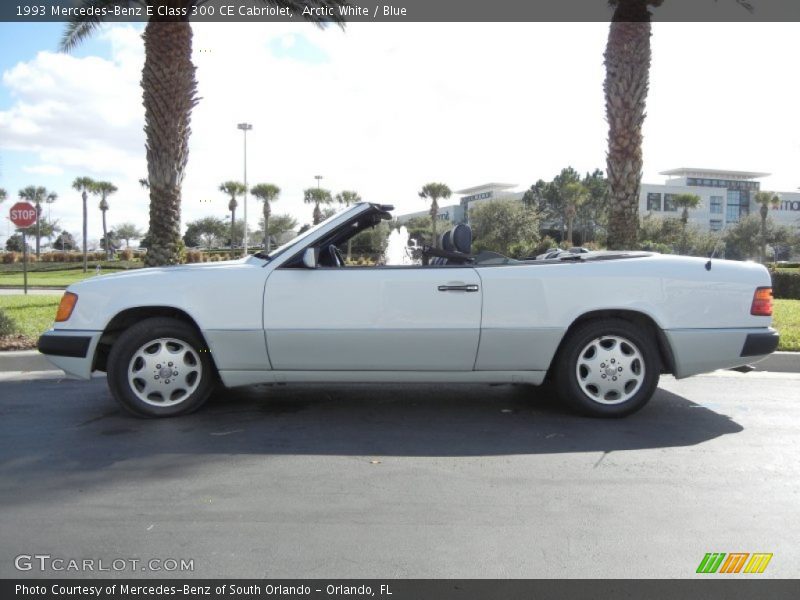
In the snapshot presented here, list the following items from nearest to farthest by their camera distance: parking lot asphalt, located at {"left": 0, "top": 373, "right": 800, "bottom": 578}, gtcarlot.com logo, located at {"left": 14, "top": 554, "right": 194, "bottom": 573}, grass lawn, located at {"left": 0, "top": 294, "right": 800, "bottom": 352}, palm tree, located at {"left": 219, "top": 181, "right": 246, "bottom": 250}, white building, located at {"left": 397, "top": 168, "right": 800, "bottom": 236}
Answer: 1. gtcarlot.com logo, located at {"left": 14, "top": 554, "right": 194, "bottom": 573}
2. parking lot asphalt, located at {"left": 0, "top": 373, "right": 800, "bottom": 578}
3. grass lawn, located at {"left": 0, "top": 294, "right": 800, "bottom": 352}
4. palm tree, located at {"left": 219, "top": 181, "right": 246, "bottom": 250}
5. white building, located at {"left": 397, "top": 168, "right": 800, "bottom": 236}

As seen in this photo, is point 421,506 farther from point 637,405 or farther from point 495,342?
point 637,405

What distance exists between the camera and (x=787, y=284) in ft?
68.5

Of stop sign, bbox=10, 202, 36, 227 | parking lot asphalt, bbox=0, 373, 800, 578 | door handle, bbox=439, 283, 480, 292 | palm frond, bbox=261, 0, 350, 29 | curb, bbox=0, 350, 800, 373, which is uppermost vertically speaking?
palm frond, bbox=261, 0, 350, 29

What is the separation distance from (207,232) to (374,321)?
229 feet

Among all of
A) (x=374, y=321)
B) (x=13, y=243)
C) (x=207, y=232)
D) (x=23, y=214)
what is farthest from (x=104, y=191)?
(x=374, y=321)

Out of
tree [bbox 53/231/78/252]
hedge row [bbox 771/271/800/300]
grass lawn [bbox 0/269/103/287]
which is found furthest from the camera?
tree [bbox 53/231/78/252]

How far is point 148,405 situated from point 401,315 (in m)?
1.92

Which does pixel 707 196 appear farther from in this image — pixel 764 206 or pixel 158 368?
pixel 158 368

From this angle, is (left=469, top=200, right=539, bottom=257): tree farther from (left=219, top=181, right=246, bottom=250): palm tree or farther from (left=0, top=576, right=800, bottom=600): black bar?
(left=0, top=576, right=800, bottom=600): black bar

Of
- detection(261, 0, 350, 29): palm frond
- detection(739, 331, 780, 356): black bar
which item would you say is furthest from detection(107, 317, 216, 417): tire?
detection(261, 0, 350, 29): palm frond

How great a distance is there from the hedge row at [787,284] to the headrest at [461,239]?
60.2ft

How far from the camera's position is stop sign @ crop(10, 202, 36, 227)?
54.9 ft

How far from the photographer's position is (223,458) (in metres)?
4.10

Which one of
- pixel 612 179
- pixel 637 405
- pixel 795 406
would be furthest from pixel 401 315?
pixel 612 179
